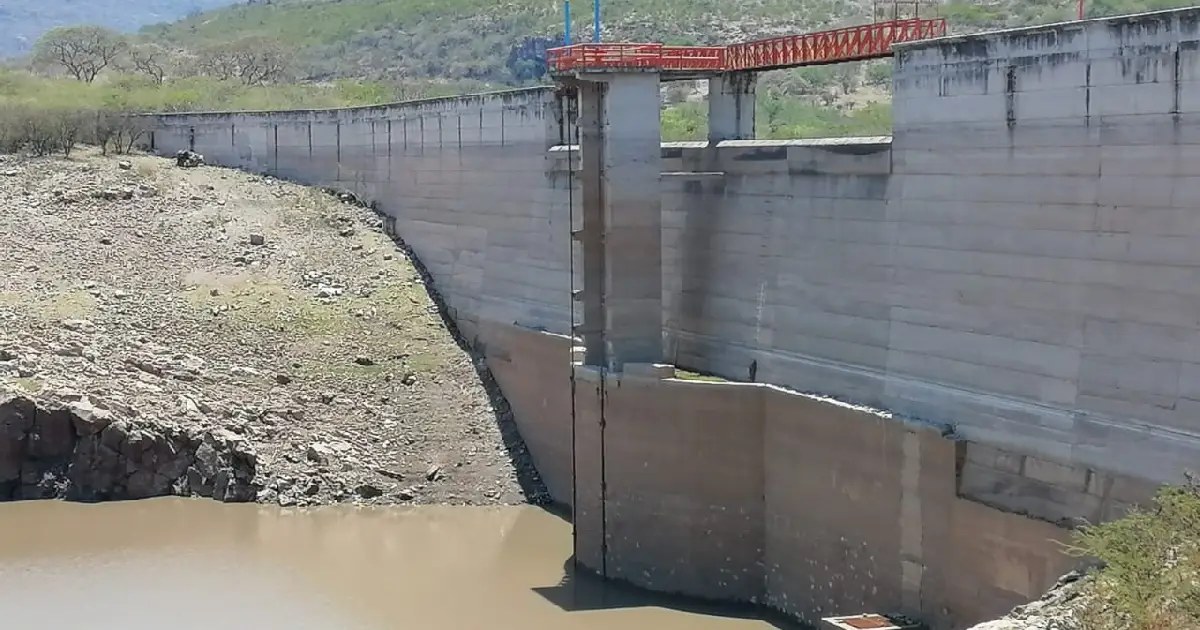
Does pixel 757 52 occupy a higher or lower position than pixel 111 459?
higher

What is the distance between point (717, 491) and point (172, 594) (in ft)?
23.2

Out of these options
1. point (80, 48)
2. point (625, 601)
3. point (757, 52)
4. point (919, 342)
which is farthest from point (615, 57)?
point (80, 48)

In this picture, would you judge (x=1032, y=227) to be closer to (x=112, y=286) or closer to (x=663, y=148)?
(x=663, y=148)

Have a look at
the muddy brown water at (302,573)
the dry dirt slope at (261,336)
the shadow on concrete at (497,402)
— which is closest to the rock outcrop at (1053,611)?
the muddy brown water at (302,573)

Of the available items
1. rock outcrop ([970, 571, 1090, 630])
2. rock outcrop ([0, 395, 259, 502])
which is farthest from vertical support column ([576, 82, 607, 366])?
rock outcrop ([970, 571, 1090, 630])

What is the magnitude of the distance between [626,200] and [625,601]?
16.1 ft

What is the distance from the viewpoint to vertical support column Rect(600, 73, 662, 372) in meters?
20.2

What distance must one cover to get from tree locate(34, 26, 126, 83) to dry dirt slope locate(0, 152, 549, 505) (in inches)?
1090

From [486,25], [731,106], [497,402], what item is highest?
[486,25]

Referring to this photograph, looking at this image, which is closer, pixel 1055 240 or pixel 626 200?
pixel 1055 240

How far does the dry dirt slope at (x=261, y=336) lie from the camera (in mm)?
24844

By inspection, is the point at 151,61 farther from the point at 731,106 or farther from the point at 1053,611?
the point at 1053,611

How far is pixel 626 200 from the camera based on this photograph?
20156 millimetres

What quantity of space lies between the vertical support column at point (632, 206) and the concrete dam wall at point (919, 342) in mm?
855
